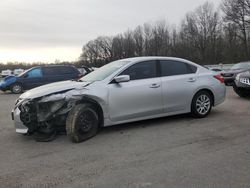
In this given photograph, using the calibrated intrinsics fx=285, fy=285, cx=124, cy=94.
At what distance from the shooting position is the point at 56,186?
357 cm

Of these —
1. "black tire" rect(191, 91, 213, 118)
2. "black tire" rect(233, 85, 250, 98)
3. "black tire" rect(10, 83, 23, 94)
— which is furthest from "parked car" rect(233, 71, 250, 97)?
"black tire" rect(10, 83, 23, 94)

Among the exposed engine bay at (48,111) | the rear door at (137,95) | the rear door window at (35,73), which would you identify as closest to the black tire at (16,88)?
the rear door window at (35,73)

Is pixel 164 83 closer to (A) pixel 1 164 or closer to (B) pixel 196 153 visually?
(B) pixel 196 153

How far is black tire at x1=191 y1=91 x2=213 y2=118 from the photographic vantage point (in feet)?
22.6

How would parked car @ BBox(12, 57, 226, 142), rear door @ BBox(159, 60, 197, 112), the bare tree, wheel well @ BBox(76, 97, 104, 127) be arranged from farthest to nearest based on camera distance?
1. the bare tree
2. rear door @ BBox(159, 60, 197, 112)
3. wheel well @ BBox(76, 97, 104, 127)
4. parked car @ BBox(12, 57, 226, 142)

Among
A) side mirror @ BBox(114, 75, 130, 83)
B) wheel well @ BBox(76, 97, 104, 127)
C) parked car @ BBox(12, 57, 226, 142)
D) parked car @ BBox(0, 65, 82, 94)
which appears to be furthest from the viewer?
parked car @ BBox(0, 65, 82, 94)

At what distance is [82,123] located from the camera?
546 centimetres

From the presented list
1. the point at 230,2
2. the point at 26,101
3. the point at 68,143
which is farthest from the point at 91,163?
the point at 230,2

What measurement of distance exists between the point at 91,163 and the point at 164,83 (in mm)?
2869

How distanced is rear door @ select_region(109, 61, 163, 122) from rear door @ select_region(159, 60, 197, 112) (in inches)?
7.6

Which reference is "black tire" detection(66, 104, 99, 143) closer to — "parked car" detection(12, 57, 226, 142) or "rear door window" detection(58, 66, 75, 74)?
"parked car" detection(12, 57, 226, 142)

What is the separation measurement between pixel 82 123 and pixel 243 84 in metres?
6.55

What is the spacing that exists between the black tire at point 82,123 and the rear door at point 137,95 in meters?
0.41

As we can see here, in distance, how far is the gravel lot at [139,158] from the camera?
3.66 m
